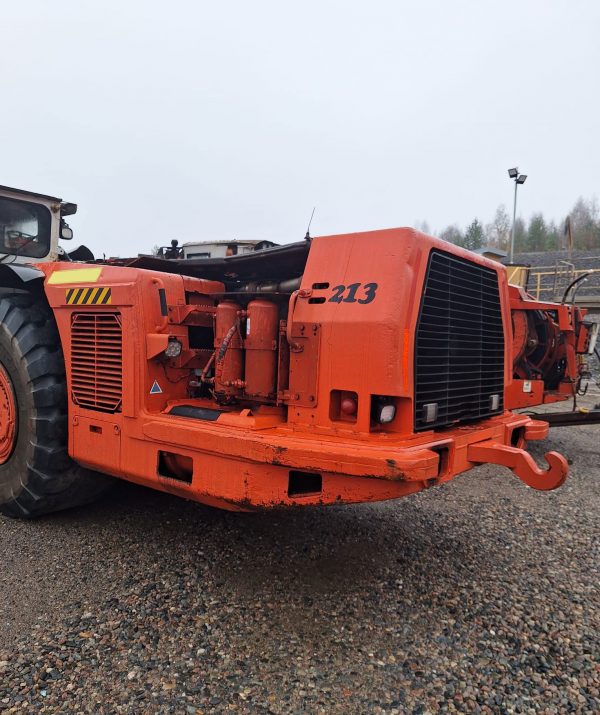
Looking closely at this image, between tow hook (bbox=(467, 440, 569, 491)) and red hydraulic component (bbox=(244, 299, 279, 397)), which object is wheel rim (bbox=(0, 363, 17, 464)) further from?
tow hook (bbox=(467, 440, 569, 491))

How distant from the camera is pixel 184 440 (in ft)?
9.23

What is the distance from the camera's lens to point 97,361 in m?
3.26

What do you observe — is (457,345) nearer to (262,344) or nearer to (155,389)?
(262,344)

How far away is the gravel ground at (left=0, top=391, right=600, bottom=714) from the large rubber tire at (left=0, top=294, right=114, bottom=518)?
0.25 m

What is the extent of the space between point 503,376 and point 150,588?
2.53m

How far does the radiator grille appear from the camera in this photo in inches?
124

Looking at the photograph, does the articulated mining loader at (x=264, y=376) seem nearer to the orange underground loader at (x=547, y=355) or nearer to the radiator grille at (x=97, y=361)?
the radiator grille at (x=97, y=361)

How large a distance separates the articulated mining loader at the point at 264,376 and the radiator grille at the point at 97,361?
0.01 metres

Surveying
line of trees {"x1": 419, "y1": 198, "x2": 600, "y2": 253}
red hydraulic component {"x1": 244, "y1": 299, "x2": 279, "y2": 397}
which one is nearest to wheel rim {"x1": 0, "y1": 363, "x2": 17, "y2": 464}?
red hydraulic component {"x1": 244, "y1": 299, "x2": 279, "y2": 397}

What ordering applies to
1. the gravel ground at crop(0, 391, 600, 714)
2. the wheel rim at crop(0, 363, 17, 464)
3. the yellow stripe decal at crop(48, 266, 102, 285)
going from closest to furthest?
the gravel ground at crop(0, 391, 600, 714), the yellow stripe decal at crop(48, 266, 102, 285), the wheel rim at crop(0, 363, 17, 464)

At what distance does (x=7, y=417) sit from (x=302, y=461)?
2.32m

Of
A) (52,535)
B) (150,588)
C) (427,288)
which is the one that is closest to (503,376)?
(427,288)

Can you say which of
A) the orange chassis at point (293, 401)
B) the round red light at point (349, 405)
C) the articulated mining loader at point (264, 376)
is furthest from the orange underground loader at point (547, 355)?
the round red light at point (349, 405)

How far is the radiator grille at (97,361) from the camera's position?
10.3ft
